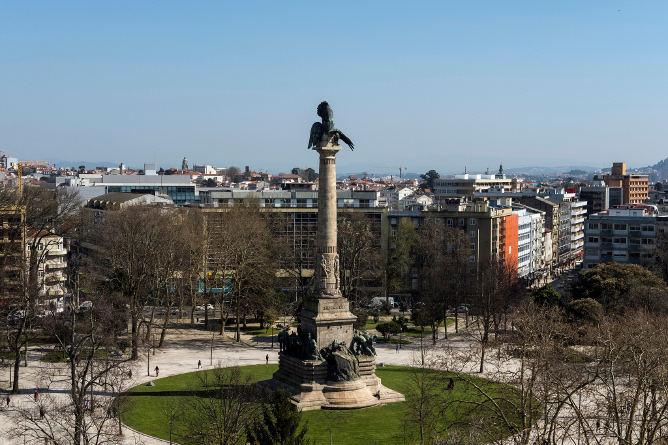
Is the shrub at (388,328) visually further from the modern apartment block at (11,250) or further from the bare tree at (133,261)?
the modern apartment block at (11,250)

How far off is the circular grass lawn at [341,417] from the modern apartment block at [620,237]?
5200cm

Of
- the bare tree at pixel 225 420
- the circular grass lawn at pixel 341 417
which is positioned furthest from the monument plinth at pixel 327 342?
the bare tree at pixel 225 420

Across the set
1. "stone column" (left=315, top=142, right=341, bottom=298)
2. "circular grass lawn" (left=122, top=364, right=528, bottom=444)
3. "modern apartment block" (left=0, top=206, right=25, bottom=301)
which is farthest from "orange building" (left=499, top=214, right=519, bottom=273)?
"modern apartment block" (left=0, top=206, right=25, bottom=301)

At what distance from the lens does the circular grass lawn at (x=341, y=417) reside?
133 feet

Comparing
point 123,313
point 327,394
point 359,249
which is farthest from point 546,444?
point 359,249

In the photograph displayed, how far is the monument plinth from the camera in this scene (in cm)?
→ 4725

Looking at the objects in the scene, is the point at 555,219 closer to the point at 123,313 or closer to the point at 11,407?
the point at 123,313

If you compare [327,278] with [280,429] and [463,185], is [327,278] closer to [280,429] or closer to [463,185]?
[280,429]

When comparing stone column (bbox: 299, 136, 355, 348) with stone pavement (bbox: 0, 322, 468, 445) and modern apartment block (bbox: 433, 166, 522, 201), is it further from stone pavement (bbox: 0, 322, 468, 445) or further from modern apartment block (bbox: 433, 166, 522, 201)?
modern apartment block (bbox: 433, 166, 522, 201)

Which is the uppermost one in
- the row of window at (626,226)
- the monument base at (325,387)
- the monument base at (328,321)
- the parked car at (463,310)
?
the row of window at (626,226)

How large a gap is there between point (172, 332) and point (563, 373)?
4426 centimetres

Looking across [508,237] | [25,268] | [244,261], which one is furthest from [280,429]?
[508,237]

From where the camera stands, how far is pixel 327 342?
48.8m

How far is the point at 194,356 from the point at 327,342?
16906 mm
